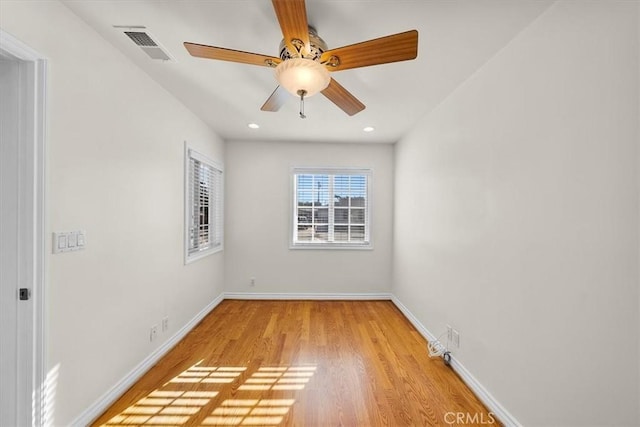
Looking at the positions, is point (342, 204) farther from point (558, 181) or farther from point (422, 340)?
point (558, 181)

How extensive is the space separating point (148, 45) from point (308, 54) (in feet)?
3.72

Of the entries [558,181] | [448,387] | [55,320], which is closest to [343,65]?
[558,181]

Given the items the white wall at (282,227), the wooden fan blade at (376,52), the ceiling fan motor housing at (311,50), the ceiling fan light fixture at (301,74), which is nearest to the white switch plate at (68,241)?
the ceiling fan light fixture at (301,74)

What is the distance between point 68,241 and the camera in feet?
5.06

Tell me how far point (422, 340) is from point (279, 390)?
5.33 feet

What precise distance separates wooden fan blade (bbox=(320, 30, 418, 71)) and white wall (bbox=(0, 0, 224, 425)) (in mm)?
1448

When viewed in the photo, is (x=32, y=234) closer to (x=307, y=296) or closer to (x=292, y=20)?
(x=292, y=20)

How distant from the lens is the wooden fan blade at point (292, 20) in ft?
3.96

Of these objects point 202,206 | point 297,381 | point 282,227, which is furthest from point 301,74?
point 282,227

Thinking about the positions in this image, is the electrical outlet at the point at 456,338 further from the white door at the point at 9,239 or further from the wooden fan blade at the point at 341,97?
the white door at the point at 9,239

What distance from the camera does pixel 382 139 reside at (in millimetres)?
4027

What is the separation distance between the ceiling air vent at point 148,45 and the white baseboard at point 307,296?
3.23m

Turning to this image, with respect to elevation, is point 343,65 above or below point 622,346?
above

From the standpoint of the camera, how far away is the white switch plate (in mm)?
1475
